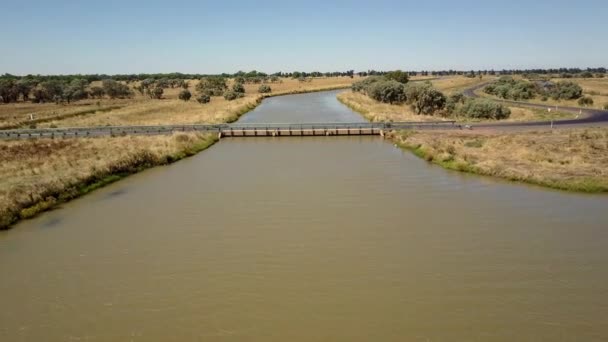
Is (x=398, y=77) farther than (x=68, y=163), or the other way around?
A: (x=398, y=77)

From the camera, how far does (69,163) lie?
107 ft

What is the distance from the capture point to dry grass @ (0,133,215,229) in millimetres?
24144

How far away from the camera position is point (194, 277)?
16.1 meters

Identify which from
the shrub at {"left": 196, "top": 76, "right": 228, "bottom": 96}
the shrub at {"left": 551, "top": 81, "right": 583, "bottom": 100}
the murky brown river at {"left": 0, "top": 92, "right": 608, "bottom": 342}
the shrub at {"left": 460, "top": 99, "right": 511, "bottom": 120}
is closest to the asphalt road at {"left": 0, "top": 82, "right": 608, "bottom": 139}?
the shrub at {"left": 460, "top": 99, "right": 511, "bottom": 120}

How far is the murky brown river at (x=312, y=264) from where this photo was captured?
13156 millimetres

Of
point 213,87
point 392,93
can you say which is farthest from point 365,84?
point 213,87

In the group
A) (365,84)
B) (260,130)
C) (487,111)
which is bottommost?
(260,130)

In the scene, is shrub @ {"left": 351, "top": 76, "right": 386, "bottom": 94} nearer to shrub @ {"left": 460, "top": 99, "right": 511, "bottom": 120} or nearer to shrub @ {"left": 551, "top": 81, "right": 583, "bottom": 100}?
shrub @ {"left": 551, "top": 81, "right": 583, "bottom": 100}

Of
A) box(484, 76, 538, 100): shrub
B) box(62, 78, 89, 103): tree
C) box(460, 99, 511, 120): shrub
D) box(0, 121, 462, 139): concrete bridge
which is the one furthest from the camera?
box(62, 78, 89, 103): tree

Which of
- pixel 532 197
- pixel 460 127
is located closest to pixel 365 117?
pixel 460 127

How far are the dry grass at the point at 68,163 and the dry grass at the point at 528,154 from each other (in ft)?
74.6

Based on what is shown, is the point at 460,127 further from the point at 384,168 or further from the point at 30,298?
the point at 30,298

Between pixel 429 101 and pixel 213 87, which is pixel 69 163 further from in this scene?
pixel 213 87

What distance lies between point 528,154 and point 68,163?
117 ft
